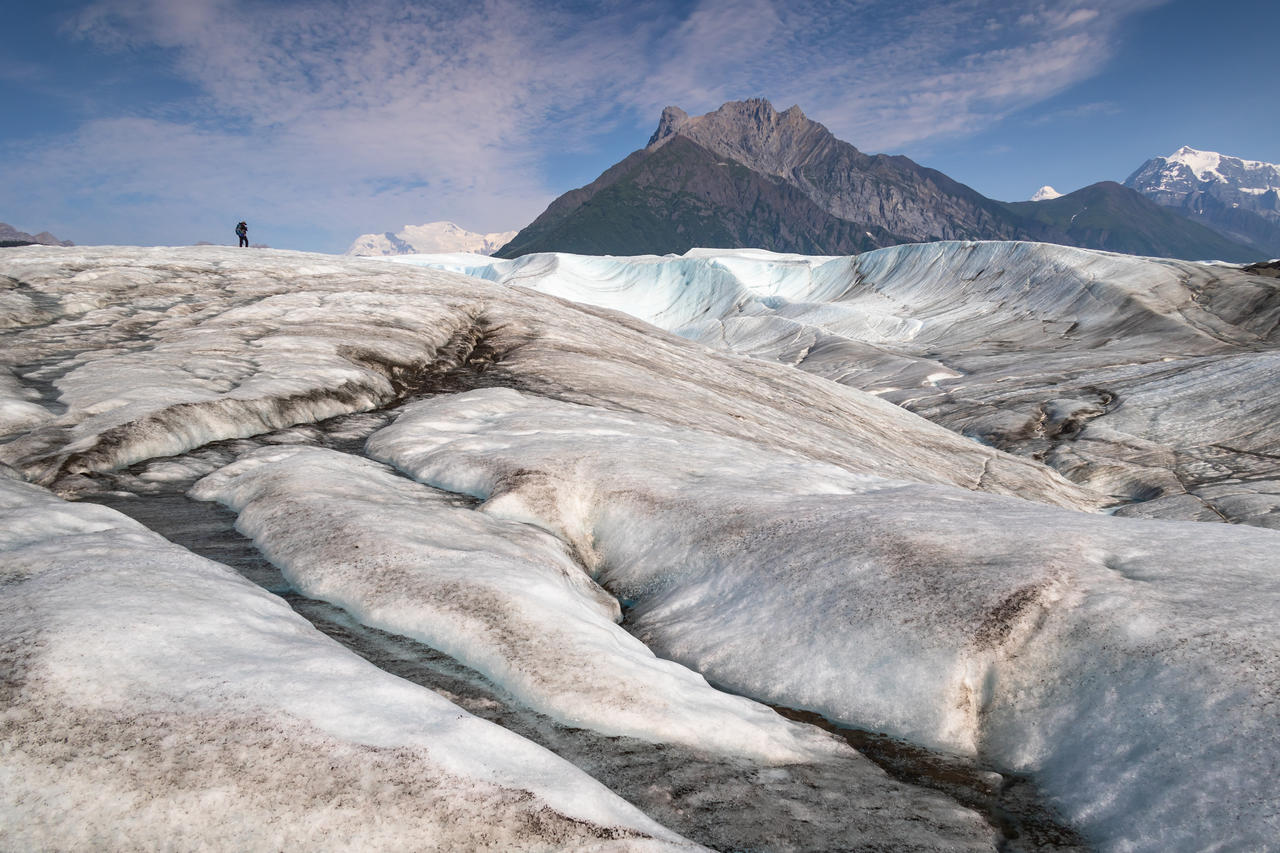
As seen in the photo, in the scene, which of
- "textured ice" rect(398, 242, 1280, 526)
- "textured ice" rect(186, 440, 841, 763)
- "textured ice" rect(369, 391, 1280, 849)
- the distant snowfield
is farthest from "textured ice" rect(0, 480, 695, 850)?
"textured ice" rect(398, 242, 1280, 526)

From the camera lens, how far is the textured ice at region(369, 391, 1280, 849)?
15.2 ft

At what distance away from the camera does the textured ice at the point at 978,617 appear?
4645mm

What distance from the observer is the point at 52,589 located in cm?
494

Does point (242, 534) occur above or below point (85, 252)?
below

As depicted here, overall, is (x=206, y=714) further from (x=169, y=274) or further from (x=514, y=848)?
(x=169, y=274)

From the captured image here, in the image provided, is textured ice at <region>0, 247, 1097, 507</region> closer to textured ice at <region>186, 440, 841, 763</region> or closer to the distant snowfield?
the distant snowfield

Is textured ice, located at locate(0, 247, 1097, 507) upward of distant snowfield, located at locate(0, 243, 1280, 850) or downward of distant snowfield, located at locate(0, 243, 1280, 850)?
upward

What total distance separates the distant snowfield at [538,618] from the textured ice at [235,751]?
0.06ft

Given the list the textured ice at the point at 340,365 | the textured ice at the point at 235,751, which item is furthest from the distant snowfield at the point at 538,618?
the textured ice at the point at 340,365

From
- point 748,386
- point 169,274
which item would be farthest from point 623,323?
point 169,274

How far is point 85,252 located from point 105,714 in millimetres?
31202

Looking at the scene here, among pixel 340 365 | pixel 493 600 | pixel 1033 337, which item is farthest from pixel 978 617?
pixel 1033 337

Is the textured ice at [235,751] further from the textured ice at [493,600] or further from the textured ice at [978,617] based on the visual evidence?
the textured ice at [978,617]

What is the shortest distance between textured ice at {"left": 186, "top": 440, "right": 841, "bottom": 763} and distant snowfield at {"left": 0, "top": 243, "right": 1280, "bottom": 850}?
33mm
